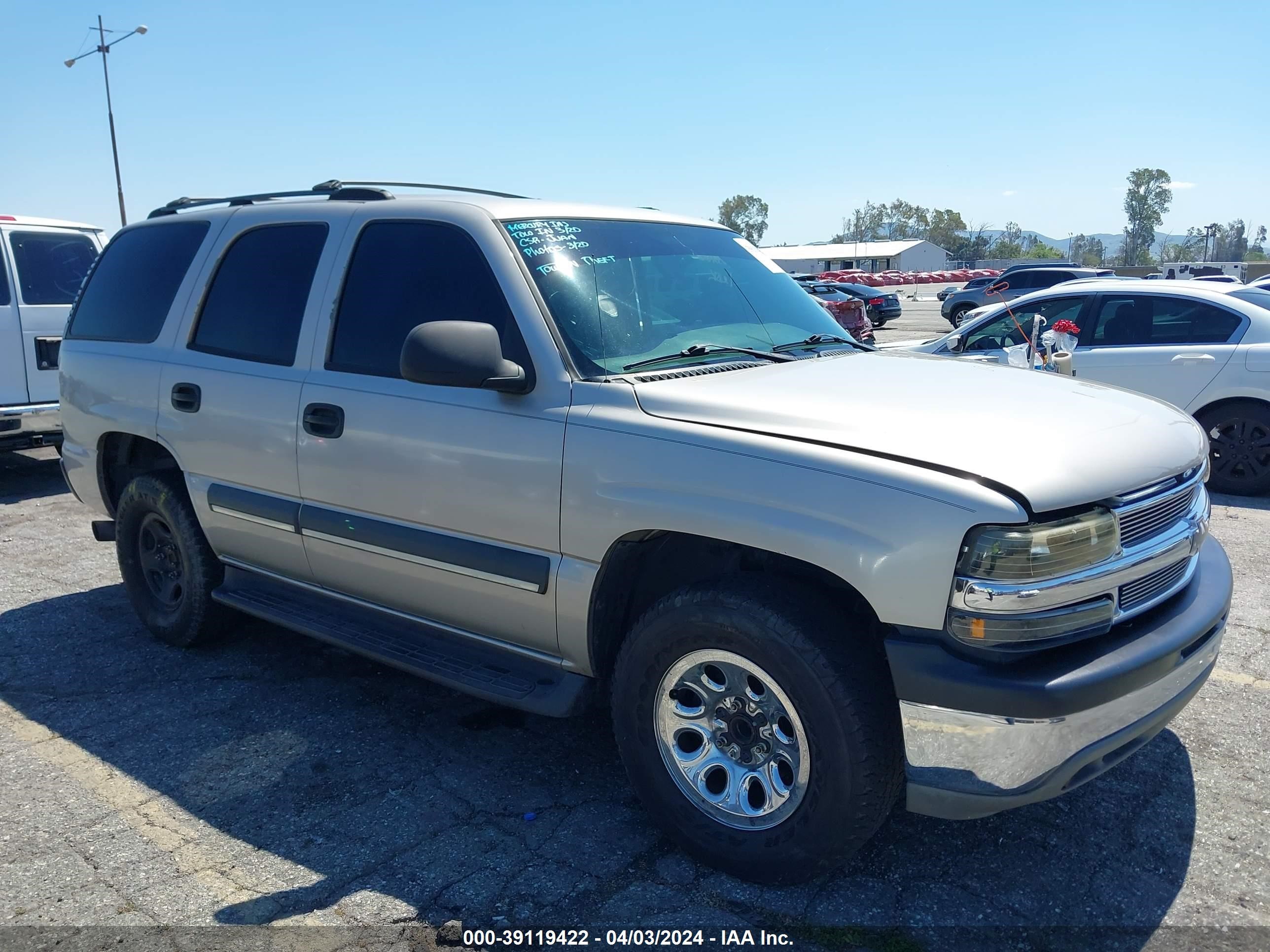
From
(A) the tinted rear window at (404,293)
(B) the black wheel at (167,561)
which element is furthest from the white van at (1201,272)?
(B) the black wheel at (167,561)

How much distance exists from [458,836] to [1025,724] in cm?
181

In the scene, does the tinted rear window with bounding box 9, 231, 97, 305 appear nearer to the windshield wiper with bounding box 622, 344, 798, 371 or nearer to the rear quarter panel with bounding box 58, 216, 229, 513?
the rear quarter panel with bounding box 58, 216, 229, 513

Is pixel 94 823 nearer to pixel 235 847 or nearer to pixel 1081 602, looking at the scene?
pixel 235 847

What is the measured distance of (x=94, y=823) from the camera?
130 inches

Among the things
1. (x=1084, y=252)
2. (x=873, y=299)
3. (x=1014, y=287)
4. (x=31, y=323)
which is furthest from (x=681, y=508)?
(x=1084, y=252)

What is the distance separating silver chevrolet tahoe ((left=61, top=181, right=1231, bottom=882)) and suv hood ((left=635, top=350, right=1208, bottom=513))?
0.01 metres

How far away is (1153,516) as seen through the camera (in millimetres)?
2781

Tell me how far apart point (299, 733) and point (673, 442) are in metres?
2.14

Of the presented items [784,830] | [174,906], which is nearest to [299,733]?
[174,906]

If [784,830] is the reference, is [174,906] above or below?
below

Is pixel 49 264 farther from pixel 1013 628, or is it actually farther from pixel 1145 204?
pixel 1145 204

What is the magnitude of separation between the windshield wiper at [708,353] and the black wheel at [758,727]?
0.84 meters

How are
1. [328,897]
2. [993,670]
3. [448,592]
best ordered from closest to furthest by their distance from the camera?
→ [993,670], [328,897], [448,592]

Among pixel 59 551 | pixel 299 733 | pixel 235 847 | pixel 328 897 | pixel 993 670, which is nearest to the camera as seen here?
pixel 993 670
